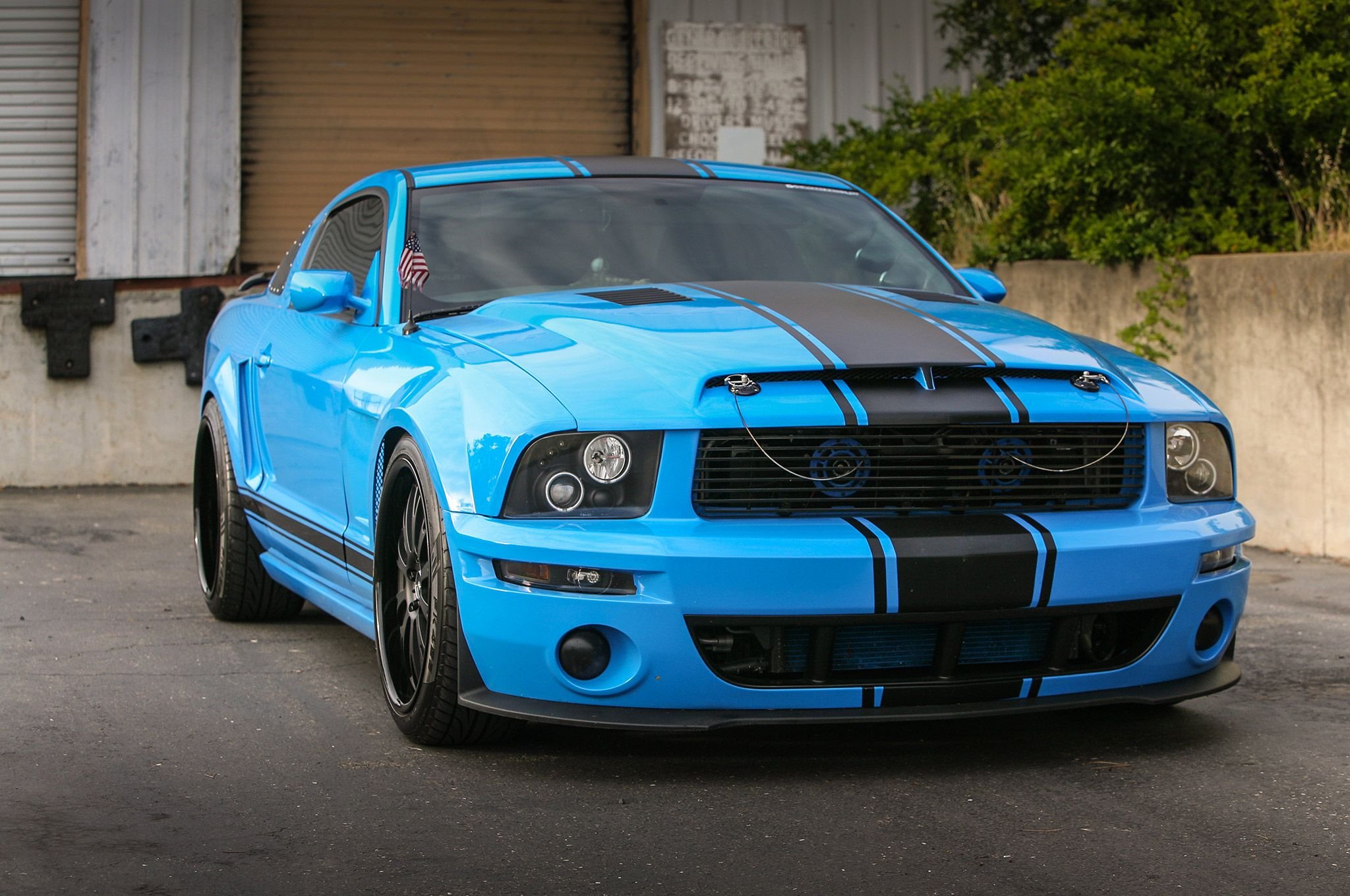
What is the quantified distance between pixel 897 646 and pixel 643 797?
2.16ft

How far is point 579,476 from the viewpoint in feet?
13.3

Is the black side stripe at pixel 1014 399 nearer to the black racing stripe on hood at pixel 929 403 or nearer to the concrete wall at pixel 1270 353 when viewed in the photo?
the black racing stripe on hood at pixel 929 403

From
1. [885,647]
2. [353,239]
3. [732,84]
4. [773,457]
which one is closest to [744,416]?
[773,457]

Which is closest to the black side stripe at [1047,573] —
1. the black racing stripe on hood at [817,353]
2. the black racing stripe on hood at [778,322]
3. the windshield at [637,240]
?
the black racing stripe on hood at [817,353]

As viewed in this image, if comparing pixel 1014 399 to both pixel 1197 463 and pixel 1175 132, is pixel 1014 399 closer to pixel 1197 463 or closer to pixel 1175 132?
pixel 1197 463

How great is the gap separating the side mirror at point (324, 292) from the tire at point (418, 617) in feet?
2.85

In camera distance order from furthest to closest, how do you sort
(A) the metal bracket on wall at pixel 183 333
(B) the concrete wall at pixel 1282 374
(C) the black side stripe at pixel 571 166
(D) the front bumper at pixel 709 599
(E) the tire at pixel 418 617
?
(A) the metal bracket on wall at pixel 183 333 < (B) the concrete wall at pixel 1282 374 < (C) the black side stripe at pixel 571 166 < (E) the tire at pixel 418 617 < (D) the front bumper at pixel 709 599

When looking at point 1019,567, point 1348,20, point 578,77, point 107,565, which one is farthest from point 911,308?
point 578,77

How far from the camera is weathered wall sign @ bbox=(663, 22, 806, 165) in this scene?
13.5 metres

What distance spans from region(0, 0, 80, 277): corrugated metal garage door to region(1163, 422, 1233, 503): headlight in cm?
999

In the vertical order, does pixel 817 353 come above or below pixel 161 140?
below

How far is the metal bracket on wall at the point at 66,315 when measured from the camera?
11.5 meters

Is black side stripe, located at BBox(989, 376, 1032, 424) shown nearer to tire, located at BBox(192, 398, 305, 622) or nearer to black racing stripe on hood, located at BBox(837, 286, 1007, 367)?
black racing stripe on hood, located at BBox(837, 286, 1007, 367)

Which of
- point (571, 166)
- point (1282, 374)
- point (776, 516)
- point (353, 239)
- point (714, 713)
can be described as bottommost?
point (714, 713)
